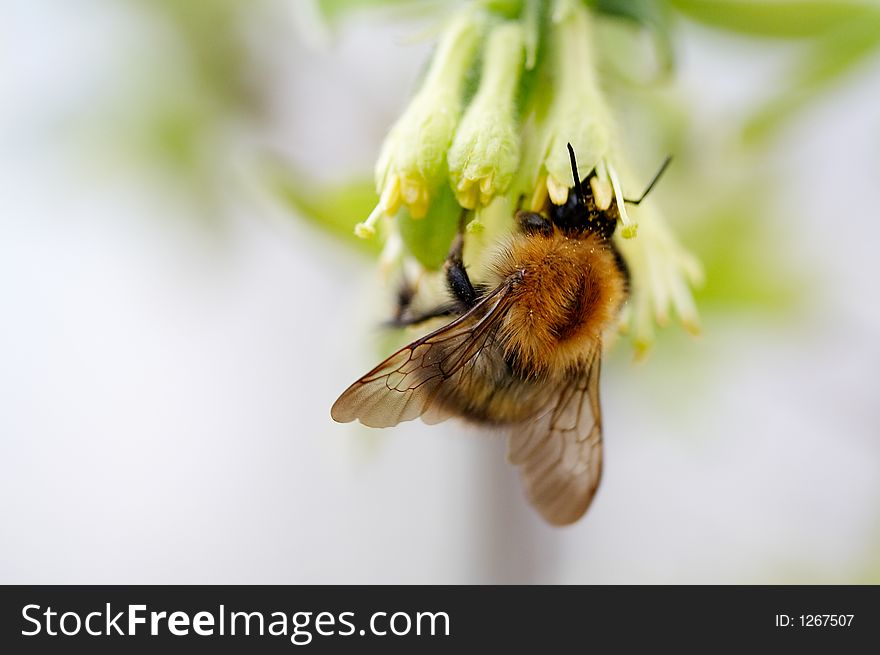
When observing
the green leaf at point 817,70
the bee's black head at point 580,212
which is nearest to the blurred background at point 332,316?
the green leaf at point 817,70

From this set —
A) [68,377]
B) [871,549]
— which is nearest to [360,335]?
[871,549]

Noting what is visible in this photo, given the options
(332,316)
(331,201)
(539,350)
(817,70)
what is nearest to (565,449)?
(539,350)

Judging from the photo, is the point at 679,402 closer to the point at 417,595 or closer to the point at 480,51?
the point at 417,595

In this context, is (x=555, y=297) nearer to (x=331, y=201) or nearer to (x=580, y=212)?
(x=580, y=212)

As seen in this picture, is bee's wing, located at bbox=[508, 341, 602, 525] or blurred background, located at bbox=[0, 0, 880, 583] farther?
blurred background, located at bbox=[0, 0, 880, 583]

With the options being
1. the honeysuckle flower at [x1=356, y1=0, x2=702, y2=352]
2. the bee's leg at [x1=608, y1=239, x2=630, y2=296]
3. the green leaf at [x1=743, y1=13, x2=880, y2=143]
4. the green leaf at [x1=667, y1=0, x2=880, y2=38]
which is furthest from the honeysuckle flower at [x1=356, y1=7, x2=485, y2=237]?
the green leaf at [x1=743, y1=13, x2=880, y2=143]

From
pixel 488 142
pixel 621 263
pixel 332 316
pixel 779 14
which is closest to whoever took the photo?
pixel 488 142

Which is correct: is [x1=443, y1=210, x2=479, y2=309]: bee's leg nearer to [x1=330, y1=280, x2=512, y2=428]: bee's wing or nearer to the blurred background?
[x1=330, y1=280, x2=512, y2=428]: bee's wing
